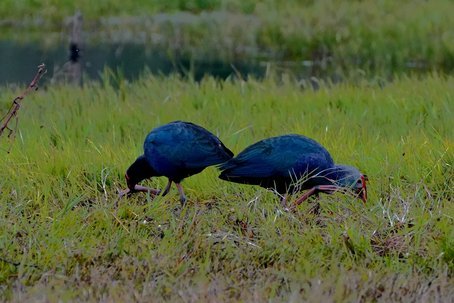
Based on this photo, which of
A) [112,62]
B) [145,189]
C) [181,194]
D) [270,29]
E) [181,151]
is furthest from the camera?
[270,29]

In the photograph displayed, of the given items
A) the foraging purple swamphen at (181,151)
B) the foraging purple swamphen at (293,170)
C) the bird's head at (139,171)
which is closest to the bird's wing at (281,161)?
the foraging purple swamphen at (293,170)

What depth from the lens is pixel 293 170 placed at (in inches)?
186

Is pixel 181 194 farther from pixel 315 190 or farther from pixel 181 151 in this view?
pixel 315 190

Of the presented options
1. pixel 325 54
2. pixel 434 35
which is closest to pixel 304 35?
pixel 325 54

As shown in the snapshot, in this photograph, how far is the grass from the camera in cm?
1288

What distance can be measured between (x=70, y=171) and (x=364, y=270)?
5.85 ft

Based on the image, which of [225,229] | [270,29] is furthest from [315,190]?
[270,29]

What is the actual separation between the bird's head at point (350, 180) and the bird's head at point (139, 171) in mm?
883

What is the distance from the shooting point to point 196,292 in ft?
12.4

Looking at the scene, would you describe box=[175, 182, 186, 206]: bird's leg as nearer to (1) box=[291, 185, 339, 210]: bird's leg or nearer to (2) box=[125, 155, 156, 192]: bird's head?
(2) box=[125, 155, 156, 192]: bird's head

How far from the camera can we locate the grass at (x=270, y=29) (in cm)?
1288

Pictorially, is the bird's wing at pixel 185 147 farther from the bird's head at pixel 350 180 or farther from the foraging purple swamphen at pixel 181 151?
the bird's head at pixel 350 180

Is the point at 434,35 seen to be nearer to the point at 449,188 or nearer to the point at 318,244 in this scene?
the point at 449,188

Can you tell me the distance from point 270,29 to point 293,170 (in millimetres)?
9411
